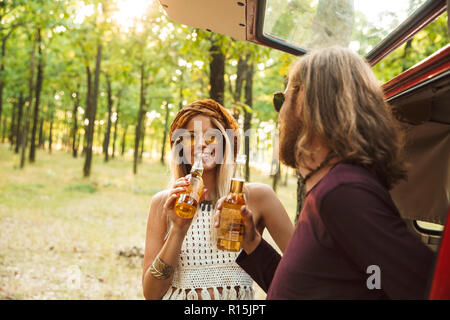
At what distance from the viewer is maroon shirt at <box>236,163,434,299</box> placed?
45.4 inches

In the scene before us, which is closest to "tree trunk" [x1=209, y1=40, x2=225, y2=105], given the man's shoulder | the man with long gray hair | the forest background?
the forest background

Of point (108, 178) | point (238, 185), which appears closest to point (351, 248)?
point (238, 185)

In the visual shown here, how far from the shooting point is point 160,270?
7.45 ft

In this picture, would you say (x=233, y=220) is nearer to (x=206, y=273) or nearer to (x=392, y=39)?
(x=206, y=273)

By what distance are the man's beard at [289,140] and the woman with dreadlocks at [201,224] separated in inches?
26.5

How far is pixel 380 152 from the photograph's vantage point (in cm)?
139

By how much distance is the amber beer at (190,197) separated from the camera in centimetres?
220

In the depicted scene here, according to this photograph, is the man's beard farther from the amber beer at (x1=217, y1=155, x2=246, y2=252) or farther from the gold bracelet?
the gold bracelet

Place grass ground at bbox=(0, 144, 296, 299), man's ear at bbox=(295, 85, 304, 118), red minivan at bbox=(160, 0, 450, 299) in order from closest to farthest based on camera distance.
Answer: man's ear at bbox=(295, 85, 304, 118) → red minivan at bbox=(160, 0, 450, 299) → grass ground at bbox=(0, 144, 296, 299)

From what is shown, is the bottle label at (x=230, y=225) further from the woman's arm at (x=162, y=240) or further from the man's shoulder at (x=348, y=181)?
the man's shoulder at (x=348, y=181)

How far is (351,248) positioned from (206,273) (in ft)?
4.43

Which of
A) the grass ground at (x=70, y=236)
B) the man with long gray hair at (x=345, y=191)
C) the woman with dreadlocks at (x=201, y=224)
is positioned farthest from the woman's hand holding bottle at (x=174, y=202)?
the grass ground at (x=70, y=236)
